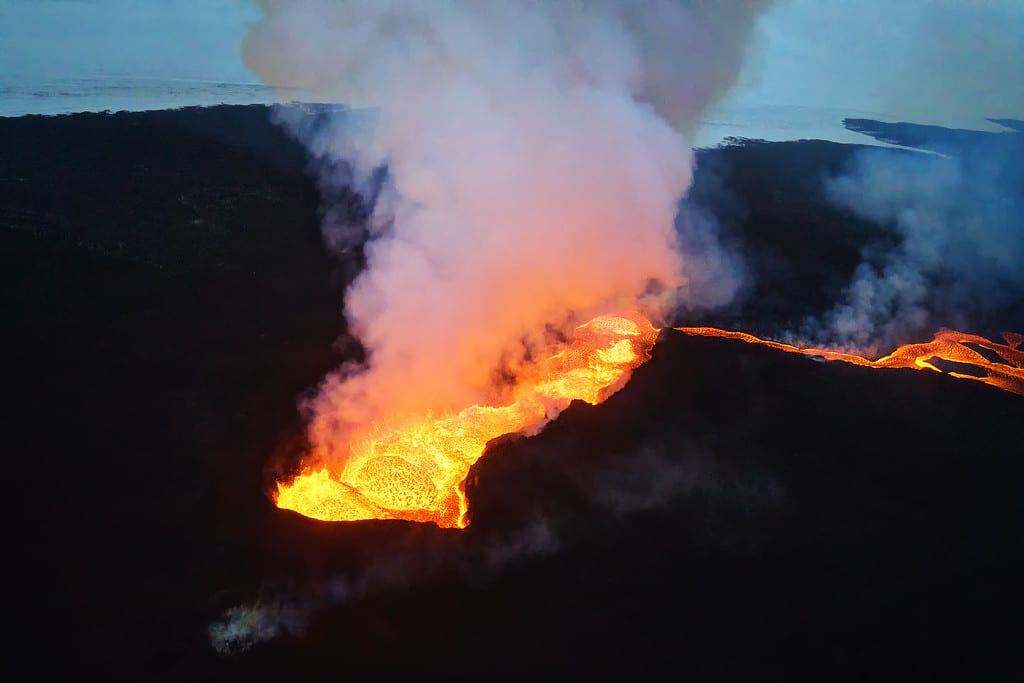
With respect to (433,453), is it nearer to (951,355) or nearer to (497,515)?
(497,515)

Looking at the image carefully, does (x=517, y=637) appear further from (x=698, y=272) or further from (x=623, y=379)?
(x=698, y=272)

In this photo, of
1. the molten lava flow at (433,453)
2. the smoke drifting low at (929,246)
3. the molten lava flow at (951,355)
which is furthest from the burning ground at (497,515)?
the smoke drifting low at (929,246)

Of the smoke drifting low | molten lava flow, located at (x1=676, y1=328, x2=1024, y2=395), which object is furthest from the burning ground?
the smoke drifting low

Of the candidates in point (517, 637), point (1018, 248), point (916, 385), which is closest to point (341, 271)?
point (517, 637)

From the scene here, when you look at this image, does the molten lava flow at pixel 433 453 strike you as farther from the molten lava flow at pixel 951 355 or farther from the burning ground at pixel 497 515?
the molten lava flow at pixel 951 355

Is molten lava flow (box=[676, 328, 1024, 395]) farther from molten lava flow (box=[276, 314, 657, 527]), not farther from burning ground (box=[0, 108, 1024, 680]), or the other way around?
molten lava flow (box=[276, 314, 657, 527])

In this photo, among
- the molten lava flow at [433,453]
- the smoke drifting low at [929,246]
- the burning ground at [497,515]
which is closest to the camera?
the burning ground at [497,515]
